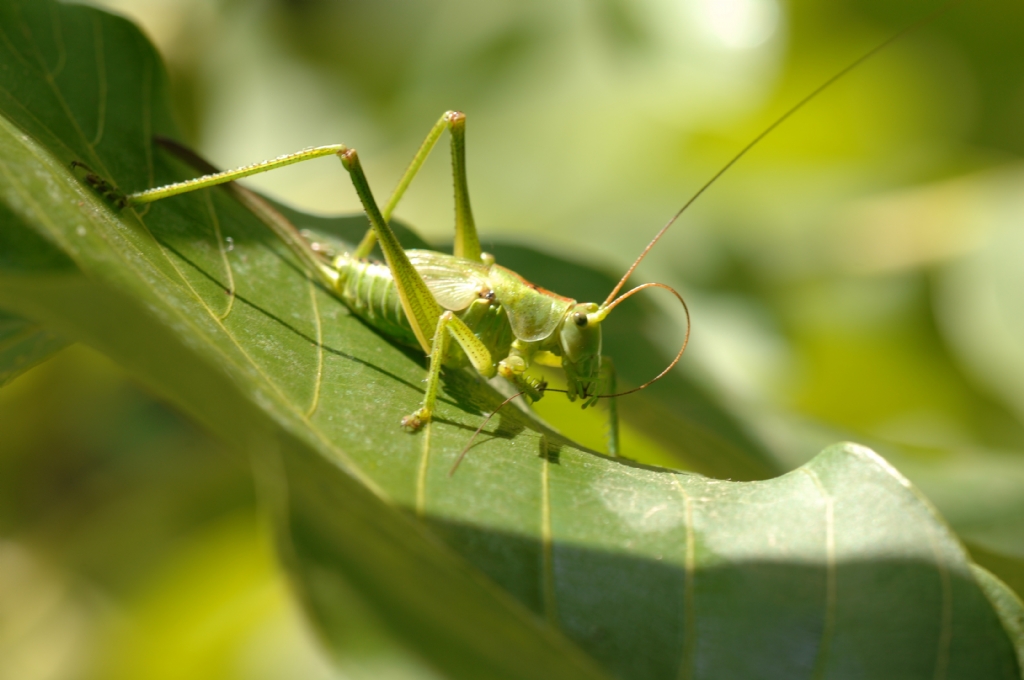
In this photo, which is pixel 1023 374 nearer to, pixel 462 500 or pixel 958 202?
pixel 958 202

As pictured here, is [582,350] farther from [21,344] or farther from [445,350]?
[21,344]

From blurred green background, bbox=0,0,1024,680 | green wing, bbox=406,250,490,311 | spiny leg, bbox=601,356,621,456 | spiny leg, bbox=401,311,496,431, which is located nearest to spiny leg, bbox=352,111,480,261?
green wing, bbox=406,250,490,311

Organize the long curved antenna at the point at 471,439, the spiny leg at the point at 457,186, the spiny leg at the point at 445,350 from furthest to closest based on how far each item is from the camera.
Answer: the spiny leg at the point at 457,186
the spiny leg at the point at 445,350
the long curved antenna at the point at 471,439

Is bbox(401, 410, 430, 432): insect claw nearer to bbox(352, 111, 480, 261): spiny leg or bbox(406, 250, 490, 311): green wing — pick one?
bbox(406, 250, 490, 311): green wing

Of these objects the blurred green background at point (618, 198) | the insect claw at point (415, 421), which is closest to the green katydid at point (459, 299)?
the insect claw at point (415, 421)

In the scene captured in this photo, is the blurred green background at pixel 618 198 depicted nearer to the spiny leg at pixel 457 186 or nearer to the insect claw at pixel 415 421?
the spiny leg at pixel 457 186

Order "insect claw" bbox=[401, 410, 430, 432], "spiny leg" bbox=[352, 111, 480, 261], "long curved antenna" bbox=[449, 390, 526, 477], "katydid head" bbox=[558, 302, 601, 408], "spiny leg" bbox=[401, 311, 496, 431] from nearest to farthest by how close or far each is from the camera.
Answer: "long curved antenna" bbox=[449, 390, 526, 477] < "insect claw" bbox=[401, 410, 430, 432] < "spiny leg" bbox=[401, 311, 496, 431] < "katydid head" bbox=[558, 302, 601, 408] < "spiny leg" bbox=[352, 111, 480, 261]

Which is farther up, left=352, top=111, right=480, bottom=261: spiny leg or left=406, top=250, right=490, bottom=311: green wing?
left=352, top=111, right=480, bottom=261: spiny leg
